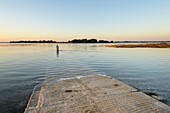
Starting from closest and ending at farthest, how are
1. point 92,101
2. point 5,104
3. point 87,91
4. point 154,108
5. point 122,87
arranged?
1. point 154,108
2. point 92,101
3. point 5,104
4. point 87,91
5. point 122,87

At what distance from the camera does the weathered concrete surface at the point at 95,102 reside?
694 centimetres

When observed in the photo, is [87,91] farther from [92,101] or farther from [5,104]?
[5,104]

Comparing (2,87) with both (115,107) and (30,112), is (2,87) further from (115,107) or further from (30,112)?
(115,107)

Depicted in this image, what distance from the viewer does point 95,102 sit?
25.3 feet

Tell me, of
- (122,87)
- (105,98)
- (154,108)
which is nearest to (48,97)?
(105,98)

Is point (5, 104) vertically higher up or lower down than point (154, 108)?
lower down

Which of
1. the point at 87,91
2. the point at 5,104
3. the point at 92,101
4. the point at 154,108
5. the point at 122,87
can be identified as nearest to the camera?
the point at 154,108

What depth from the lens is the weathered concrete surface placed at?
6.94m

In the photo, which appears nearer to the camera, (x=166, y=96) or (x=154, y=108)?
(x=154, y=108)

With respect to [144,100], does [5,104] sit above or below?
below

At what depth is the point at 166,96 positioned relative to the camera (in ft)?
32.5

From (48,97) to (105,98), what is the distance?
304cm

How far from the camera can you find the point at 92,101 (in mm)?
7844

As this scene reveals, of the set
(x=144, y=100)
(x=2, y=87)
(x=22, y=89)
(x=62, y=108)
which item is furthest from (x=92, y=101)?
(x=2, y=87)
